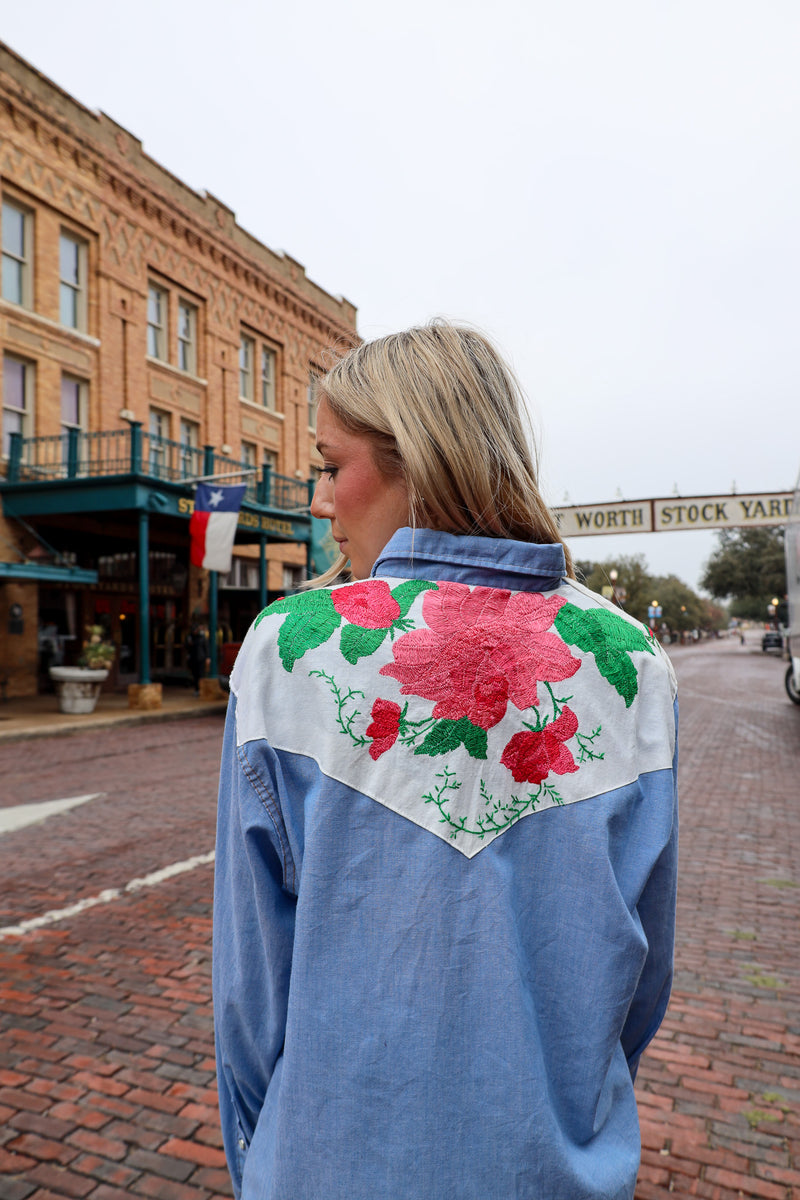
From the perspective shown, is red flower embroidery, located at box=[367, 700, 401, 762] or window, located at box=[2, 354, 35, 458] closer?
red flower embroidery, located at box=[367, 700, 401, 762]

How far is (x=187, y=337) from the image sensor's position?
2170 centimetres

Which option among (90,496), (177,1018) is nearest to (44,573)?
(90,496)

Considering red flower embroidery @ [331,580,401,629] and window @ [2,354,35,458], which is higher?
window @ [2,354,35,458]

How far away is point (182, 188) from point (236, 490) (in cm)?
1035

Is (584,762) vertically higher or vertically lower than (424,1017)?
higher

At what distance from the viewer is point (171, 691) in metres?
20.5

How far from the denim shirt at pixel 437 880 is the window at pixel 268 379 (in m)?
24.8

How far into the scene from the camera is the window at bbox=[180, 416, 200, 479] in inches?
791

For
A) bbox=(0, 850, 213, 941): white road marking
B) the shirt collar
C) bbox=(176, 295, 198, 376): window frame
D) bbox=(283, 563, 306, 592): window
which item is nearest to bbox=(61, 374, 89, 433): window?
bbox=(176, 295, 198, 376): window frame

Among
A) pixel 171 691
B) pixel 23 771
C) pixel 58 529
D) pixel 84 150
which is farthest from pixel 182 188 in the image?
pixel 23 771

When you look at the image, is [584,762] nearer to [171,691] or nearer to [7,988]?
[7,988]

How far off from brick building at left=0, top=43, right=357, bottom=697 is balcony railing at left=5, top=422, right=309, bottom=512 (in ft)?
0.15

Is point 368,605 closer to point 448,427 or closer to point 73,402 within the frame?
point 448,427

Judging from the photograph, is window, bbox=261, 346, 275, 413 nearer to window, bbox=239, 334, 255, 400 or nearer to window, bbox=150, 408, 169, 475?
window, bbox=239, 334, 255, 400
